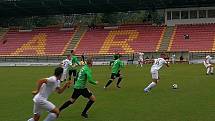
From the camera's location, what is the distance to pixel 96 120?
13.7 metres

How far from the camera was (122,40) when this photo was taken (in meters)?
59.9

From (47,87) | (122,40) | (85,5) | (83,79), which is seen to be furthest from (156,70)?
(85,5)

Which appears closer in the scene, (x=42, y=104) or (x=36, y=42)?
(x=42, y=104)

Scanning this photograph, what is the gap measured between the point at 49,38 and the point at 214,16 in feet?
75.9

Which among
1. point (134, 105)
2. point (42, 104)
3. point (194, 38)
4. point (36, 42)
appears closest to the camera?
point (42, 104)

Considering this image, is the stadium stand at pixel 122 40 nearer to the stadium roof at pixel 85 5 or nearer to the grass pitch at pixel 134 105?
the stadium roof at pixel 85 5

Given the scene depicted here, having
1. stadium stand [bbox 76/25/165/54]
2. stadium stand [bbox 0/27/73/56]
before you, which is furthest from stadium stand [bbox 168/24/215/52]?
stadium stand [bbox 0/27/73/56]

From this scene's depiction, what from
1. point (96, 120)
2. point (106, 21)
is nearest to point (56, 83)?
point (96, 120)

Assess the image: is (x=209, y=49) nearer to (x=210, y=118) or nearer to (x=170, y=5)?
(x=170, y=5)

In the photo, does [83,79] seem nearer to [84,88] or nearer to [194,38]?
[84,88]

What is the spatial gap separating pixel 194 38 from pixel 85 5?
14904 millimetres

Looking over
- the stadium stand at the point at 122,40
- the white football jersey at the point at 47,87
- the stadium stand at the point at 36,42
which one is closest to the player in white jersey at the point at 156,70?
the white football jersey at the point at 47,87

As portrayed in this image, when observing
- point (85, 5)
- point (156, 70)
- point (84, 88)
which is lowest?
point (156, 70)

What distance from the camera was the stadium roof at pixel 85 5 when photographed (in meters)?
57.5
